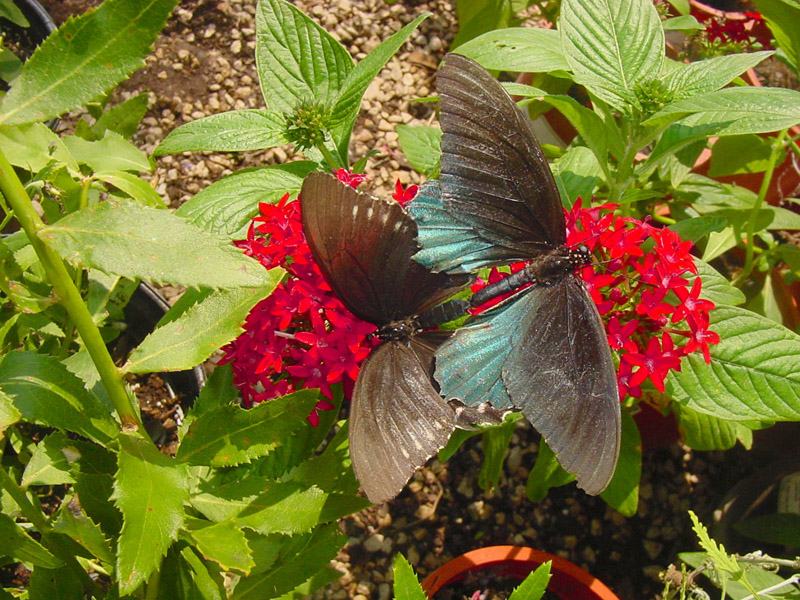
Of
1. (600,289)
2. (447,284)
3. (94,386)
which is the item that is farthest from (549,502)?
(94,386)

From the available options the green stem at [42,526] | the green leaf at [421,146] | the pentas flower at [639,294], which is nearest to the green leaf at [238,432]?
the green stem at [42,526]

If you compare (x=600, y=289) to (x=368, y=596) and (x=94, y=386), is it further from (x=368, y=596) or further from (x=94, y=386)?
(x=368, y=596)

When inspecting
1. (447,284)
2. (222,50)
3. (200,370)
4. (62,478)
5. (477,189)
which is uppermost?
(222,50)

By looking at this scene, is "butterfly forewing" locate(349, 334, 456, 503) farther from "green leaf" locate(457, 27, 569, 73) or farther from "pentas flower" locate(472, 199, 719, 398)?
"green leaf" locate(457, 27, 569, 73)

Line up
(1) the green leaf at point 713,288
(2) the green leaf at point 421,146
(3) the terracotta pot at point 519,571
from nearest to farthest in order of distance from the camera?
(1) the green leaf at point 713,288
(3) the terracotta pot at point 519,571
(2) the green leaf at point 421,146

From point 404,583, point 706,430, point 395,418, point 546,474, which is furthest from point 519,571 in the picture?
point 395,418

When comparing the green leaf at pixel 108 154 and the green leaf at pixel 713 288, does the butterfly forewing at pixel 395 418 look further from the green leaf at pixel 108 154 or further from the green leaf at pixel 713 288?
the green leaf at pixel 108 154
